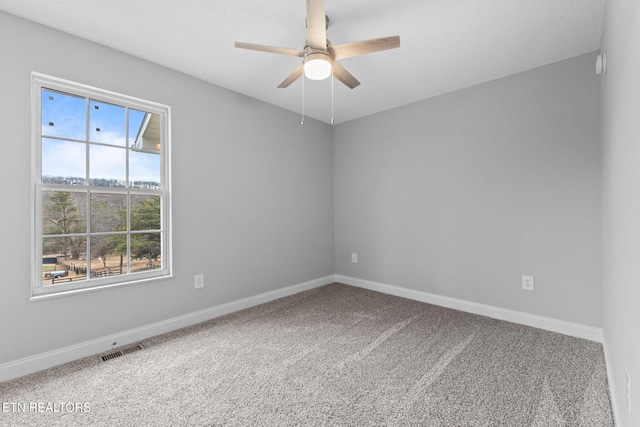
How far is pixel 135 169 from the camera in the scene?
2551 millimetres

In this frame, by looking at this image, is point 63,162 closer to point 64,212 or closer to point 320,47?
point 64,212

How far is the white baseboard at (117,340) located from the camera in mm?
1926

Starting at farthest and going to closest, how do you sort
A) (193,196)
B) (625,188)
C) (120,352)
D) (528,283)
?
(193,196), (528,283), (120,352), (625,188)

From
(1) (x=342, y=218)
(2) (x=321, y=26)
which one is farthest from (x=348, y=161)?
(2) (x=321, y=26)

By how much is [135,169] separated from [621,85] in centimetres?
329

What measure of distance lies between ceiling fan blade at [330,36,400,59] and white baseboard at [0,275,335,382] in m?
2.60

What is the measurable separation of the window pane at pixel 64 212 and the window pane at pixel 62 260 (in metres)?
0.03

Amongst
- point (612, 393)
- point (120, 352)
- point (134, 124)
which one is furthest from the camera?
point (134, 124)

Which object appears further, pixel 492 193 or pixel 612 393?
pixel 492 193

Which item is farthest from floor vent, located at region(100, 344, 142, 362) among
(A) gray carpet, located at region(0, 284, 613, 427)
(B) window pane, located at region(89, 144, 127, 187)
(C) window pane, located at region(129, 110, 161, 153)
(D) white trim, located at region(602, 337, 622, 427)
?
(D) white trim, located at region(602, 337, 622, 427)

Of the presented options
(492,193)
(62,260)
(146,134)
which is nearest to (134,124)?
(146,134)

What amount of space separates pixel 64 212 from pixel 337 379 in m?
2.34

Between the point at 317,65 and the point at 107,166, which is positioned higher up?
the point at 317,65

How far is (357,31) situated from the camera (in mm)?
2148
